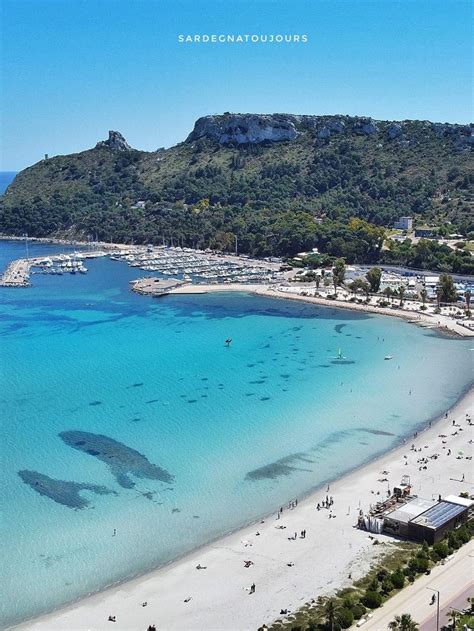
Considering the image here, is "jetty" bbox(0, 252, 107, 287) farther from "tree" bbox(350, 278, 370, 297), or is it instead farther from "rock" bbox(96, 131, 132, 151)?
"rock" bbox(96, 131, 132, 151)

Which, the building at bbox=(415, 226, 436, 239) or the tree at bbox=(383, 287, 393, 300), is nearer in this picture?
the tree at bbox=(383, 287, 393, 300)

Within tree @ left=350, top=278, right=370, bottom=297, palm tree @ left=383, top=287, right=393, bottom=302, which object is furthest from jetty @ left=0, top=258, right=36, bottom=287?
palm tree @ left=383, top=287, right=393, bottom=302

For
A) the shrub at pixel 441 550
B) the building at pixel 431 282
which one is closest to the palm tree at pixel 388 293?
the building at pixel 431 282

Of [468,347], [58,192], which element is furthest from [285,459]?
[58,192]

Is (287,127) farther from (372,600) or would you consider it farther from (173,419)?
(372,600)

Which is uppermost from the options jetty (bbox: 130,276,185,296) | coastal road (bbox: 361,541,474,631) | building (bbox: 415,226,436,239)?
building (bbox: 415,226,436,239)

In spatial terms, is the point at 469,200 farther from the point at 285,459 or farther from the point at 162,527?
the point at 162,527
